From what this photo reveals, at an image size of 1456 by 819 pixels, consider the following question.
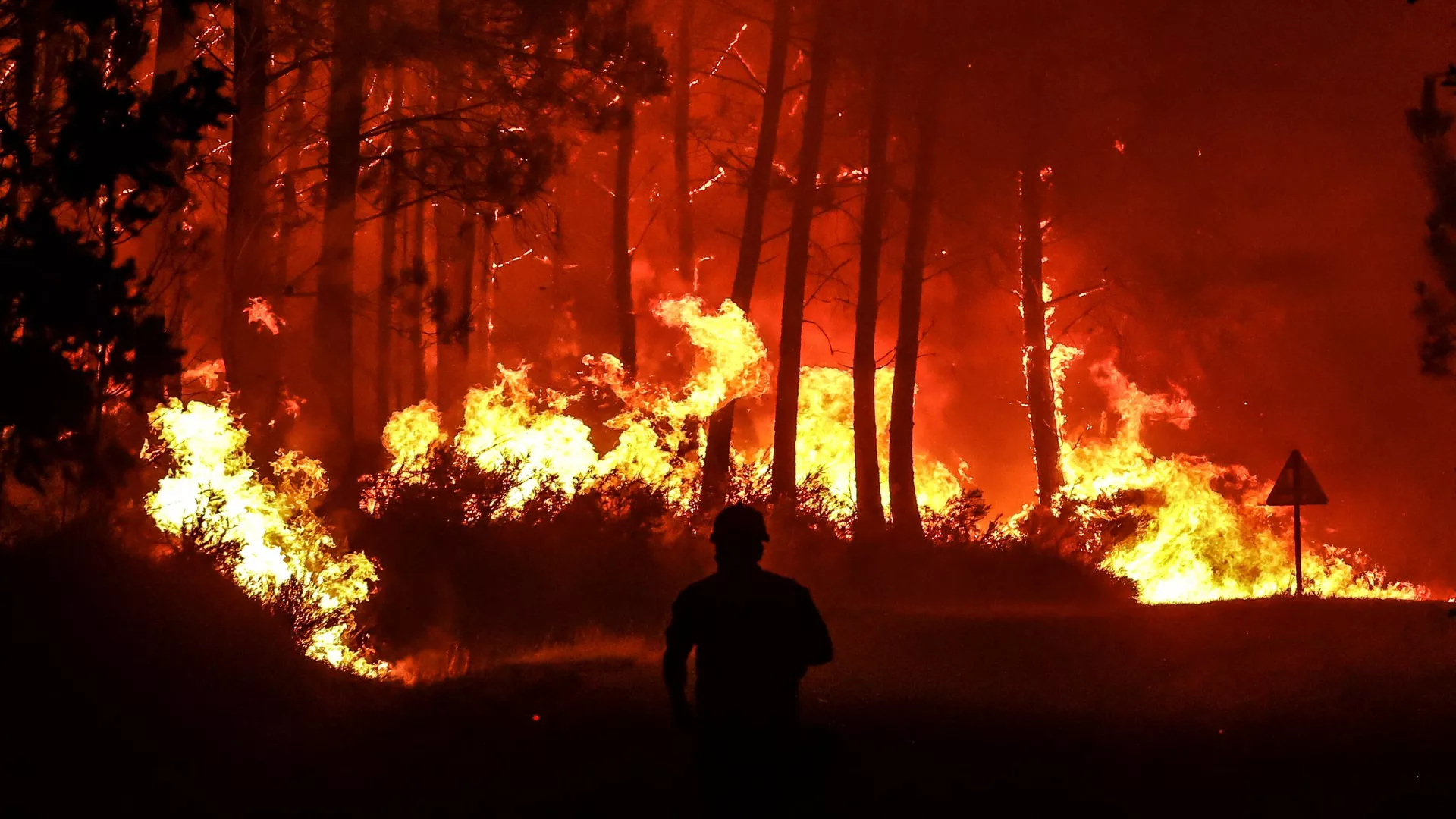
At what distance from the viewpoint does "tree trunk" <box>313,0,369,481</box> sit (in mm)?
17203

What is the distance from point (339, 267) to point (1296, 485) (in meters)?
14.1

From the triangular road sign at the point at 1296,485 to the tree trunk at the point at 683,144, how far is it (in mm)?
16903

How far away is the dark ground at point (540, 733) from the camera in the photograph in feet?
26.9

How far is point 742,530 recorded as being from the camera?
6.38 m

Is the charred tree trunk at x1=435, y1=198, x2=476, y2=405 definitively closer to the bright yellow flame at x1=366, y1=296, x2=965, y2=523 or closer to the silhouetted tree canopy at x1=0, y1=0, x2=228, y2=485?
the bright yellow flame at x1=366, y1=296, x2=965, y2=523

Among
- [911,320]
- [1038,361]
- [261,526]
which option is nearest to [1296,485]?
[911,320]

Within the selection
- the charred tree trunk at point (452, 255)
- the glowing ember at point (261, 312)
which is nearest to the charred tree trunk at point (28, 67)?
the glowing ember at point (261, 312)

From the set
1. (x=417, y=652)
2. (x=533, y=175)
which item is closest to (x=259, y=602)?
(x=417, y=652)

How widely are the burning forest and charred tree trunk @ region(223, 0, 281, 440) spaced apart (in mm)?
55

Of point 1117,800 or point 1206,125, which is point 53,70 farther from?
point 1206,125

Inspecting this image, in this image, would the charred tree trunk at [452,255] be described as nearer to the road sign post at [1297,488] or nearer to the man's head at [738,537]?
the man's head at [738,537]

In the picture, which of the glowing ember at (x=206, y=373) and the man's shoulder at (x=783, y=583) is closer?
the man's shoulder at (x=783, y=583)

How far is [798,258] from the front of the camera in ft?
87.8

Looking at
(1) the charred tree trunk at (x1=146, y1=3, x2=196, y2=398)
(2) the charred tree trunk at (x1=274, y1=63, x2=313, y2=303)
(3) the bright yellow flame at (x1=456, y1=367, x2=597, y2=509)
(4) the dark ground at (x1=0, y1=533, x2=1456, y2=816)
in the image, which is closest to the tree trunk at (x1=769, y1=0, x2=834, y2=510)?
(3) the bright yellow flame at (x1=456, y1=367, x2=597, y2=509)
